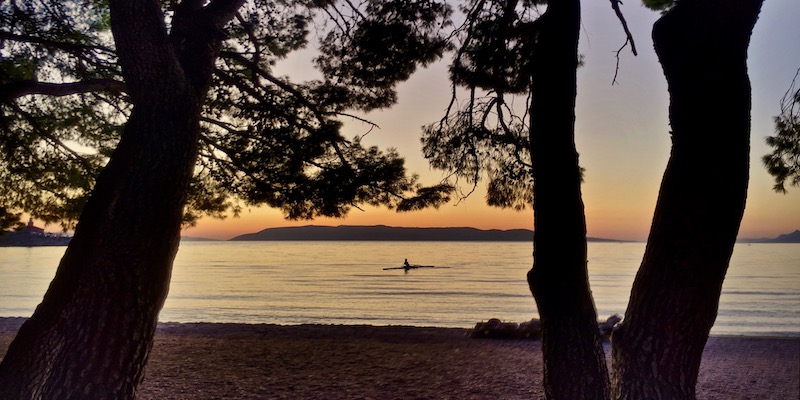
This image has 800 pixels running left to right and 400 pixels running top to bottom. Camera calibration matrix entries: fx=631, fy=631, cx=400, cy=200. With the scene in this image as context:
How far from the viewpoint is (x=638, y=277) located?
345cm

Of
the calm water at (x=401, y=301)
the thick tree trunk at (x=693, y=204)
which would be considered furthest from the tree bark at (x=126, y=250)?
the calm water at (x=401, y=301)

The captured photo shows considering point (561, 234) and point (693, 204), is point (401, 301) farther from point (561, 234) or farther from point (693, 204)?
point (693, 204)

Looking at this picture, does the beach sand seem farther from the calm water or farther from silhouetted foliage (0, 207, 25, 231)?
the calm water

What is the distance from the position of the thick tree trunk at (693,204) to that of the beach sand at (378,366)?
262 centimetres

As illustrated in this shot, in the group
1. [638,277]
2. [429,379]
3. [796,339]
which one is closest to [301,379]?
[429,379]

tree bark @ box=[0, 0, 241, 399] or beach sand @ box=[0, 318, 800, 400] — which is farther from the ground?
tree bark @ box=[0, 0, 241, 399]

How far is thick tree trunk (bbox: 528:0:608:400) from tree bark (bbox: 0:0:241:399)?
2.21 m

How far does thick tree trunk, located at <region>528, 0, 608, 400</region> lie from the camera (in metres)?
3.91

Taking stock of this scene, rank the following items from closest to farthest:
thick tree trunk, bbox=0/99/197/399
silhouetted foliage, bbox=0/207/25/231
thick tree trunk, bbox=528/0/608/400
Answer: thick tree trunk, bbox=0/99/197/399
thick tree trunk, bbox=528/0/608/400
silhouetted foliage, bbox=0/207/25/231

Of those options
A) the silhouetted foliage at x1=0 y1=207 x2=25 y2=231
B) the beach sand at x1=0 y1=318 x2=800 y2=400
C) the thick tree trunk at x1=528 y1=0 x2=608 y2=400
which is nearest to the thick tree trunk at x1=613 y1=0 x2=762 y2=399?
the thick tree trunk at x1=528 y1=0 x2=608 y2=400

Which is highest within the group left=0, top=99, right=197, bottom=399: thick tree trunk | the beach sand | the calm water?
left=0, top=99, right=197, bottom=399: thick tree trunk

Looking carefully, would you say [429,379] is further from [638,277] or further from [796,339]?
[796,339]

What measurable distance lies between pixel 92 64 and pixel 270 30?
2004 mm

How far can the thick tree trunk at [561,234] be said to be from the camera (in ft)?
12.8
